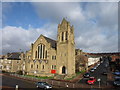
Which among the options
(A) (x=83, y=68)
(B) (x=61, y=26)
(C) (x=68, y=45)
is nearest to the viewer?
(C) (x=68, y=45)

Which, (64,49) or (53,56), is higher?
(64,49)

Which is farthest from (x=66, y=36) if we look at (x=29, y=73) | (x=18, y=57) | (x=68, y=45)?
(x=18, y=57)

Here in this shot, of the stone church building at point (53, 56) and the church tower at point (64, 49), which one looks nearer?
the church tower at point (64, 49)

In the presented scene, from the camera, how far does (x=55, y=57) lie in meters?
49.3

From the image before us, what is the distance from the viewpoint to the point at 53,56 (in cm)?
4969

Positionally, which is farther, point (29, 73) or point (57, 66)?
point (29, 73)

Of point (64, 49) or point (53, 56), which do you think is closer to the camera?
point (64, 49)

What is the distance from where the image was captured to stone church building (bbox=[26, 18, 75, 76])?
47562mm

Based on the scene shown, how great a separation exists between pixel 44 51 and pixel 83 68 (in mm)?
27182

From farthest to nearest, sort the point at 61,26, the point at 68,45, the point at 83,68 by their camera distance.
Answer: the point at 83,68 < the point at 61,26 < the point at 68,45

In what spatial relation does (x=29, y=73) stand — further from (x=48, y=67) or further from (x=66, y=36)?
(x=66, y=36)

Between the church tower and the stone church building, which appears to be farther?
the stone church building

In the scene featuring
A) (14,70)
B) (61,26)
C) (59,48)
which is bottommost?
(14,70)

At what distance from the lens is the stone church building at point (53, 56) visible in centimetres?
4756
